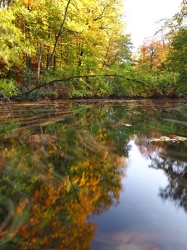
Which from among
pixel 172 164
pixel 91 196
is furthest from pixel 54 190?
pixel 172 164

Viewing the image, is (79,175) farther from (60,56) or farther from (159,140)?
(60,56)

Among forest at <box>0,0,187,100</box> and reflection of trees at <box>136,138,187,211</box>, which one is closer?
reflection of trees at <box>136,138,187,211</box>

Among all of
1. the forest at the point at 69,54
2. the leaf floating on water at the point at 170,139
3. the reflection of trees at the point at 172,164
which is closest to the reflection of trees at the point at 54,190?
the reflection of trees at the point at 172,164

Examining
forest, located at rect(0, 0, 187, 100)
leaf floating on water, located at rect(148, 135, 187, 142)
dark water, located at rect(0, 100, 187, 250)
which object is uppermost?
forest, located at rect(0, 0, 187, 100)

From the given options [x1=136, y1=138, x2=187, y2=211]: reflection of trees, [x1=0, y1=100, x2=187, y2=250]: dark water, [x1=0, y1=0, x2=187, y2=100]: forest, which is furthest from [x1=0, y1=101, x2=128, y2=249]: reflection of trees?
[x1=0, y1=0, x2=187, y2=100]: forest

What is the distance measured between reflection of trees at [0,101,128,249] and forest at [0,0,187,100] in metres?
4.22

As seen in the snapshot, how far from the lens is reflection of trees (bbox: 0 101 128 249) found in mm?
807

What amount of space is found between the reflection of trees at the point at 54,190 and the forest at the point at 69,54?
4.22 metres

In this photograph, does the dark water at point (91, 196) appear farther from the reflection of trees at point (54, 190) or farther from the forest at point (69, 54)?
the forest at point (69, 54)

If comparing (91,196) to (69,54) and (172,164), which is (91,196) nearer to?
(172,164)

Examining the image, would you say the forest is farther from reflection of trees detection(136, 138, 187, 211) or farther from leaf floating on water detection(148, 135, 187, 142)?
reflection of trees detection(136, 138, 187, 211)

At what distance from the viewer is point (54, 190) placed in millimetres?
1139

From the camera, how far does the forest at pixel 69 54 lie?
20.6 ft

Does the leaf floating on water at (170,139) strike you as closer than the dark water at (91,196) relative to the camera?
No
